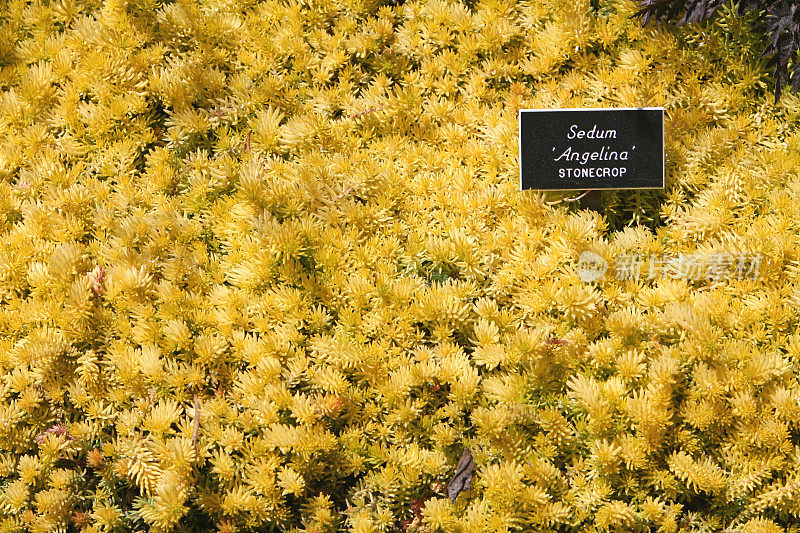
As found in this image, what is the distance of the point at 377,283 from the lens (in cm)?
205

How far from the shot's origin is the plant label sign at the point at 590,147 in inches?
81.9

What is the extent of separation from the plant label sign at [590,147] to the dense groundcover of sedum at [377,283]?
11 cm

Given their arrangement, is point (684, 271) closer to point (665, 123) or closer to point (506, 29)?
point (665, 123)

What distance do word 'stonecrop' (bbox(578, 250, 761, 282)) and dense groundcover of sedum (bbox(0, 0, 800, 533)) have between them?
3 centimetres

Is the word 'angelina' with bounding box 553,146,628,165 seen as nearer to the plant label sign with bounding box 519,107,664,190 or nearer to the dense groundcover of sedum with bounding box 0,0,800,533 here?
the plant label sign with bounding box 519,107,664,190

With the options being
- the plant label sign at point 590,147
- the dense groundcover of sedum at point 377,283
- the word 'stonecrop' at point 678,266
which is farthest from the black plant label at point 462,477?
the plant label sign at point 590,147

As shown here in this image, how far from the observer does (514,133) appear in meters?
2.22

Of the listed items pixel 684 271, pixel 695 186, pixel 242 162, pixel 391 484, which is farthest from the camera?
pixel 242 162

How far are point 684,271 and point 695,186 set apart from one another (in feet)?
1.05

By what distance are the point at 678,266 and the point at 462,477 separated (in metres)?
0.92

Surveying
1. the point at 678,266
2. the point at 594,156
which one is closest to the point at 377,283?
the point at 594,156

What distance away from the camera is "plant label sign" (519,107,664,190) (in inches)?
81.9

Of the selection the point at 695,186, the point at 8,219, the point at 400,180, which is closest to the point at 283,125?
the point at 400,180

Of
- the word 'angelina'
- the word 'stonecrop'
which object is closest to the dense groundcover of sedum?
the word 'stonecrop'
